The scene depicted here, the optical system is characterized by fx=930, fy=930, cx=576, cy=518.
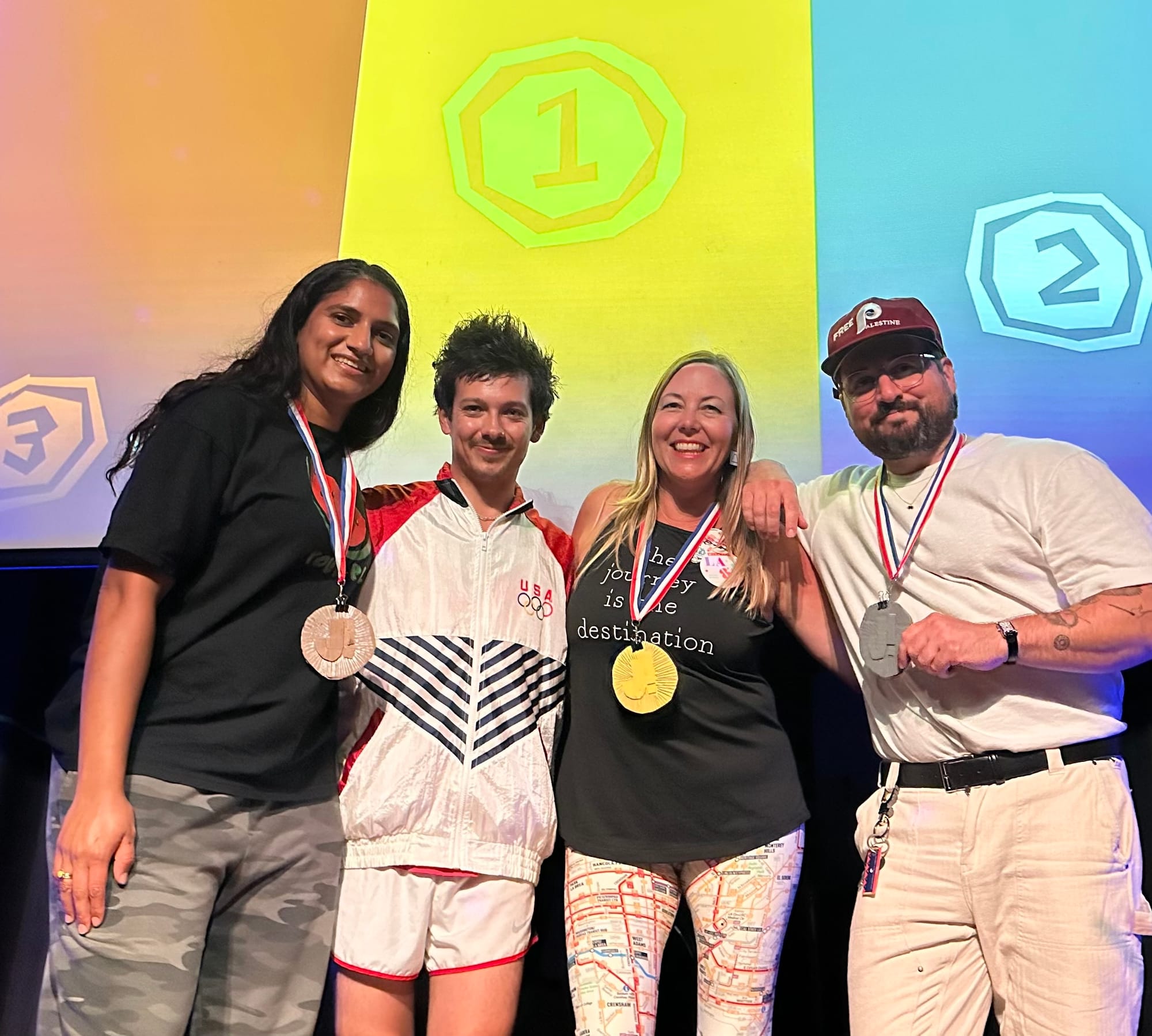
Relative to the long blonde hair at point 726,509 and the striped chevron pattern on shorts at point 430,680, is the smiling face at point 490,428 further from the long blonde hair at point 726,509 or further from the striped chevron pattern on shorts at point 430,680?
the striped chevron pattern on shorts at point 430,680

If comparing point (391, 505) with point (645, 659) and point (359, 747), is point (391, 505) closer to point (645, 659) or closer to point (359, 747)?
point (359, 747)

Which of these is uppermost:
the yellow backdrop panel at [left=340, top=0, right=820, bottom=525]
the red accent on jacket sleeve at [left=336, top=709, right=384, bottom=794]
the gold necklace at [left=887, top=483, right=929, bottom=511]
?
the yellow backdrop panel at [left=340, top=0, right=820, bottom=525]

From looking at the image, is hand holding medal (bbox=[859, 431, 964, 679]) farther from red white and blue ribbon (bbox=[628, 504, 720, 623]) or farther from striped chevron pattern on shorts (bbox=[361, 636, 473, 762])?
striped chevron pattern on shorts (bbox=[361, 636, 473, 762])

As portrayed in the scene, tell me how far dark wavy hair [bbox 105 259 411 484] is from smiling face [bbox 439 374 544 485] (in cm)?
16

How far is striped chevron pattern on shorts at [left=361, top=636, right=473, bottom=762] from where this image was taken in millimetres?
1851

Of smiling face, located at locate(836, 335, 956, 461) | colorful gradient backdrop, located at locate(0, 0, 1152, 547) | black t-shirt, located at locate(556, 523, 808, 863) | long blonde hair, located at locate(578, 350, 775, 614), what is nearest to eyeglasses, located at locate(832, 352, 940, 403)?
smiling face, located at locate(836, 335, 956, 461)

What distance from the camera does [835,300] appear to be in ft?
7.99

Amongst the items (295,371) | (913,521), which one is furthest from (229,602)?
(913,521)

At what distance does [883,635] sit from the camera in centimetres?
183

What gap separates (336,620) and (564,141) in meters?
1.59

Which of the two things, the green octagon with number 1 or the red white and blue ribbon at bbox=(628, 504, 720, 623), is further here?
the green octagon with number 1

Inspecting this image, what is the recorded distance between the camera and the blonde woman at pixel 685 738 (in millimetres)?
1803

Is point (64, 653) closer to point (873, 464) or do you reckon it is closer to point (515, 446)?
point (515, 446)

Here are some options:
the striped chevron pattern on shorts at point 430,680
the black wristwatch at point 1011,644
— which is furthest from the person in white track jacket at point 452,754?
the black wristwatch at point 1011,644
